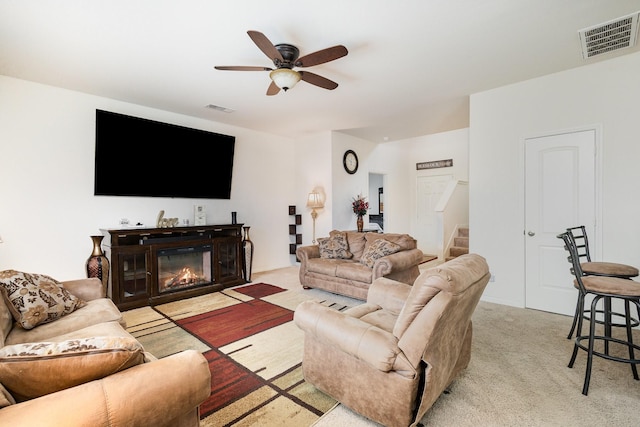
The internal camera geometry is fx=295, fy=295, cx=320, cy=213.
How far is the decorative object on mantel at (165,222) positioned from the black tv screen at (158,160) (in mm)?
378

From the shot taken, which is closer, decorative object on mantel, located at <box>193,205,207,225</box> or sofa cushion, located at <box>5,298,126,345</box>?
sofa cushion, located at <box>5,298,126,345</box>

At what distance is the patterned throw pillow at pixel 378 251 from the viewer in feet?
12.8

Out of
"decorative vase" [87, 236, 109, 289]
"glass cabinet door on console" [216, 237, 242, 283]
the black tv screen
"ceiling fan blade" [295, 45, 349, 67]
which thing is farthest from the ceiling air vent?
"decorative vase" [87, 236, 109, 289]

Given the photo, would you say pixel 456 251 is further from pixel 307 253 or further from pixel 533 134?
pixel 307 253

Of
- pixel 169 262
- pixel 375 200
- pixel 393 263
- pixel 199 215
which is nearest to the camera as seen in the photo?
pixel 393 263

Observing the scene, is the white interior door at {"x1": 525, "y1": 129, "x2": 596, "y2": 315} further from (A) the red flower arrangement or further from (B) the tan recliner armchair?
(A) the red flower arrangement

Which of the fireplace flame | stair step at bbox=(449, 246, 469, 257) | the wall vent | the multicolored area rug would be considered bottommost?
the multicolored area rug

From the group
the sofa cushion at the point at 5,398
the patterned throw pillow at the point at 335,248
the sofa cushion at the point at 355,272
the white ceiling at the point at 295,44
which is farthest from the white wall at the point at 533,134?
the sofa cushion at the point at 5,398

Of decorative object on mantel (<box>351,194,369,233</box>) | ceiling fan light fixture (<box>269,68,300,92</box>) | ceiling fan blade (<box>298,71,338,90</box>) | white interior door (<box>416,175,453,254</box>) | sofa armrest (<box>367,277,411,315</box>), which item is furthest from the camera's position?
white interior door (<box>416,175,453,254</box>)

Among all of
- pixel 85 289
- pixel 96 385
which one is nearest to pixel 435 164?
pixel 85 289

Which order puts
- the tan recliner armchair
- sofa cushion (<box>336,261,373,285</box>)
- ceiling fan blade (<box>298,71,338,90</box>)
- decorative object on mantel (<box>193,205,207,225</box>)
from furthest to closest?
decorative object on mantel (<box>193,205,207,225</box>)
sofa cushion (<box>336,261,373,285</box>)
ceiling fan blade (<box>298,71,338,90</box>)
the tan recliner armchair

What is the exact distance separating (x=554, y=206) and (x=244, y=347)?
12.1 feet

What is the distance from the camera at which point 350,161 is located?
6.18 m

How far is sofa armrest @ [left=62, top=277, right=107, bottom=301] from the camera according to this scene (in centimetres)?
250
